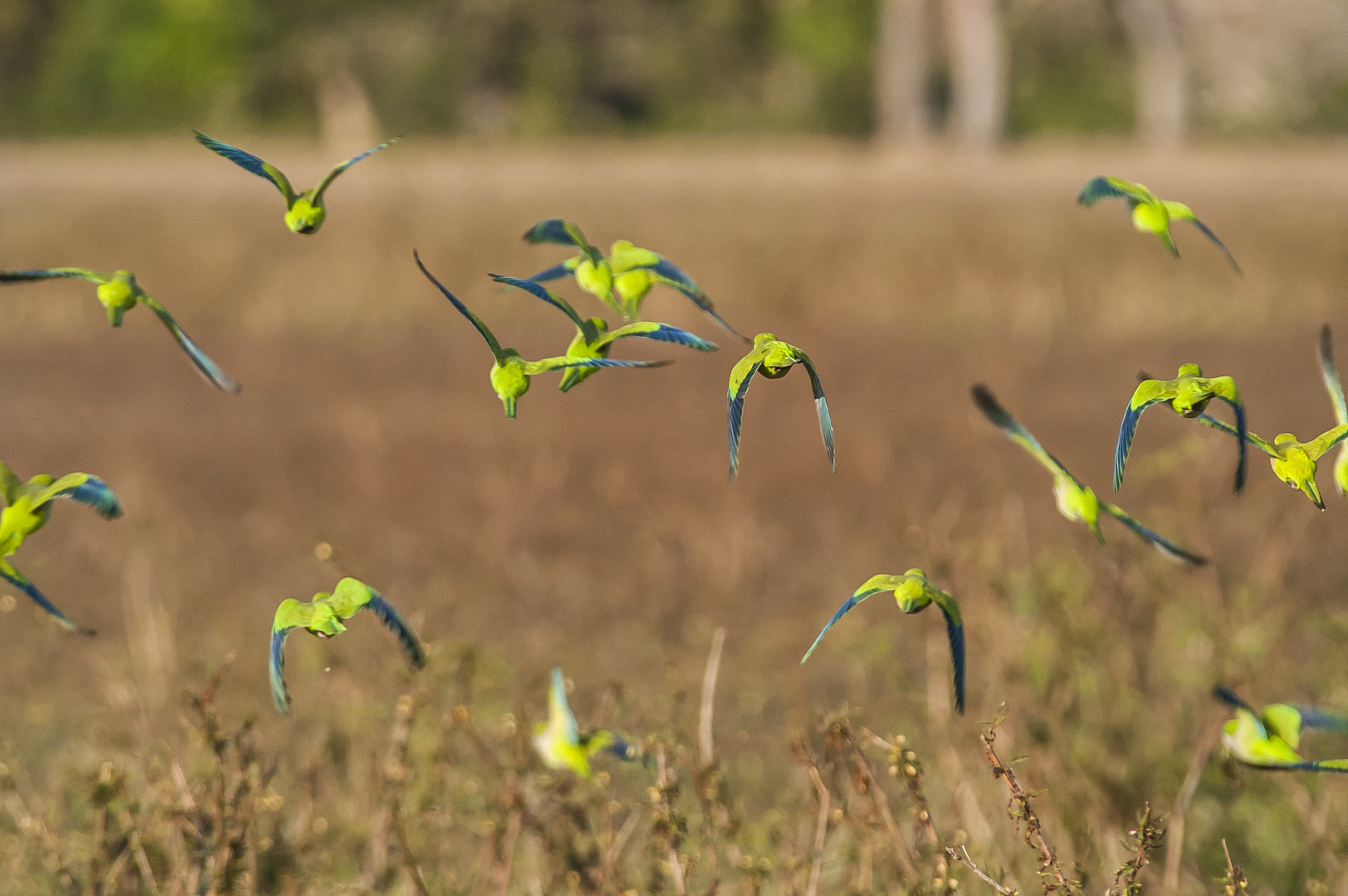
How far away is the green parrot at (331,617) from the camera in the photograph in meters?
0.52

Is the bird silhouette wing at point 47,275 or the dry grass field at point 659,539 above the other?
the bird silhouette wing at point 47,275

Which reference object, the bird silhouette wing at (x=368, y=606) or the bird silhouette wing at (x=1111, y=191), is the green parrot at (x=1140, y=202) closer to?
the bird silhouette wing at (x=1111, y=191)

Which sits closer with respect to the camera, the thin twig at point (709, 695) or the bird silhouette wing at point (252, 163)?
the bird silhouette wing at point (252, 163)

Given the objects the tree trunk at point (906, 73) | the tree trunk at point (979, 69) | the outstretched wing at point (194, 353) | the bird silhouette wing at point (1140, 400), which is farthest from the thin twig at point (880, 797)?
the tree trunk at point (906, 73)

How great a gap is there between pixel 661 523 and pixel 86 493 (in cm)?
221

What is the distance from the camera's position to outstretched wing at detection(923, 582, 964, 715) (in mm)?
528

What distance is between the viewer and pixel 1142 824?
2.05 ft

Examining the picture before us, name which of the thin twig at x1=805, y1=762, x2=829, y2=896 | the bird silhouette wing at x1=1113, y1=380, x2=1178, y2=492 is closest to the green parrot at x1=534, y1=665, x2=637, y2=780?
the thin twig at x1=805, y1=762, x2=829, y2=896

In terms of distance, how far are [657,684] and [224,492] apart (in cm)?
A: 155

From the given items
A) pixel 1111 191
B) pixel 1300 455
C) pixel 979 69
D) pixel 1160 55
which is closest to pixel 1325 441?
pixel 1300 455

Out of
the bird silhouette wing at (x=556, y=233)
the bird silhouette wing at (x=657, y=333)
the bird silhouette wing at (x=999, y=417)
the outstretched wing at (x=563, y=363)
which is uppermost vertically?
the bird silhouette wing at (x=556, y=233)

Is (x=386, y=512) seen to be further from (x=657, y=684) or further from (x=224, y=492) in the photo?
(x=657, y=684)

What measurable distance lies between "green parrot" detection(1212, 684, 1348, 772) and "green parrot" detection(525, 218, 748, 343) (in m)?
0.28

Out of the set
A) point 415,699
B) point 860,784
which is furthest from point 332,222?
point 860,784
